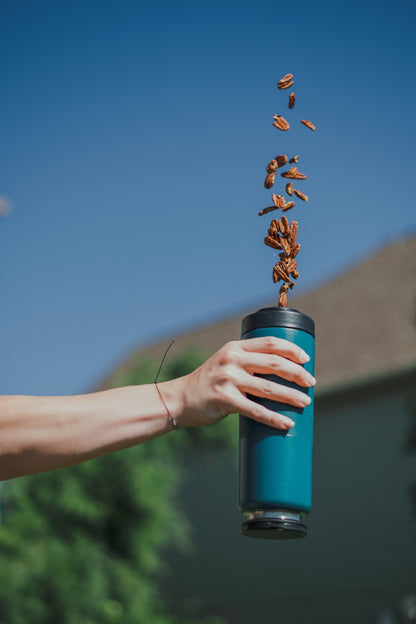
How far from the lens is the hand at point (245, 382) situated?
4.83ft

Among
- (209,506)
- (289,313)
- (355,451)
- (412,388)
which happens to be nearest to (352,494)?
(355,451)

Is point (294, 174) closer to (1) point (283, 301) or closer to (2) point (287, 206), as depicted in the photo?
(2) point (287, 206)

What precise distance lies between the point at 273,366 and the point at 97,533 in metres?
7.39

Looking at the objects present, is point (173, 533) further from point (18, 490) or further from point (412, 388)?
point (412, 388)

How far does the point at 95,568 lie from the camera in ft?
25.0

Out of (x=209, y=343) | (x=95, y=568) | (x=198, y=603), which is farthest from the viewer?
(x=209, y=343)

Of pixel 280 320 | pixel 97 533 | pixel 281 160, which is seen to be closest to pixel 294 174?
pixel 281 160

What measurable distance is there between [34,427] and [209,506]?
13727 millimetres

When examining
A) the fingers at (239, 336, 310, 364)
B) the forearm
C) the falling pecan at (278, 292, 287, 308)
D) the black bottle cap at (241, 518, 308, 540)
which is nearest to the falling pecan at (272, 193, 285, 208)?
the falling pecan at (278, 292, 287, 308)

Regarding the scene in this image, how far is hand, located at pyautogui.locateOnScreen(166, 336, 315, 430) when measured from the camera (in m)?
1.47

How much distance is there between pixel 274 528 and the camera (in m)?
1.51

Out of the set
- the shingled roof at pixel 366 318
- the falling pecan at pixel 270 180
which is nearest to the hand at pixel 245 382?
the falling pecan at pixel 270 180

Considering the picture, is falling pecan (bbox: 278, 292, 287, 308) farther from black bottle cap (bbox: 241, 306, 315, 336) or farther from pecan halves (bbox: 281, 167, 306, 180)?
pecan halves (bbox: 281, 167, 306, 180)

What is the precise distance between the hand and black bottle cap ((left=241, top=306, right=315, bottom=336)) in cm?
8
